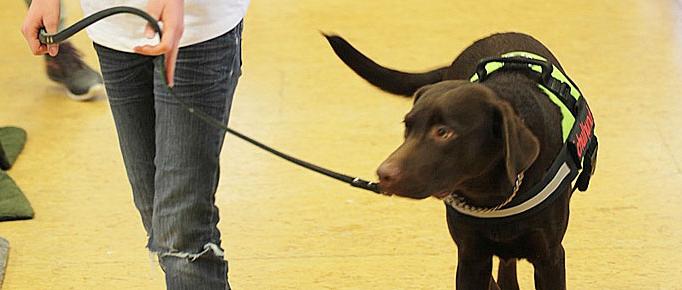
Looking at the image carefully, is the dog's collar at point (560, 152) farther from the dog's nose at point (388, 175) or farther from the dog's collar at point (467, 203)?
the dog's nose at point (388, 175)

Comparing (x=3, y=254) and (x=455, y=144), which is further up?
(x=455, y=144)

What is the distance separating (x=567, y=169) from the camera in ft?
5.60

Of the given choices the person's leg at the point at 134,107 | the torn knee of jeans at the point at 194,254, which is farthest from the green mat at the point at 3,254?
the torn knee of jeans at the point at 194,254

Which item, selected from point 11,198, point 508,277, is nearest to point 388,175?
point 508,277

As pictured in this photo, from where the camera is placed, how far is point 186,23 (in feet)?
5.18

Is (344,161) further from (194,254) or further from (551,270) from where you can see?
(194,254)

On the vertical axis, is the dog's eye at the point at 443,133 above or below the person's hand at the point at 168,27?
below

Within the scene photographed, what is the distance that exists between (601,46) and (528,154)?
86.0 inches

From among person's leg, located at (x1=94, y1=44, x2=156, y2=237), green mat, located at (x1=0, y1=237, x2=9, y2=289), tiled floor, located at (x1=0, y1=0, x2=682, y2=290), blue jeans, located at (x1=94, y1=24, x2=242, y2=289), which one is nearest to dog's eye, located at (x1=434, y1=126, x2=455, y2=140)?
blue jeans, located at (x1=94, y1=24, x2=242, y2=289)

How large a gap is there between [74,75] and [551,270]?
2030 millimetres

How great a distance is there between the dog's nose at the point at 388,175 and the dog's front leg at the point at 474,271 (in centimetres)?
38

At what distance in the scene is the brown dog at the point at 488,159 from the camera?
152 cm

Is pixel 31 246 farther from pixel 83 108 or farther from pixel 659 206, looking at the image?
pixel 659 206

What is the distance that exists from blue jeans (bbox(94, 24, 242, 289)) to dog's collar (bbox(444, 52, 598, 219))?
40 centimetres
